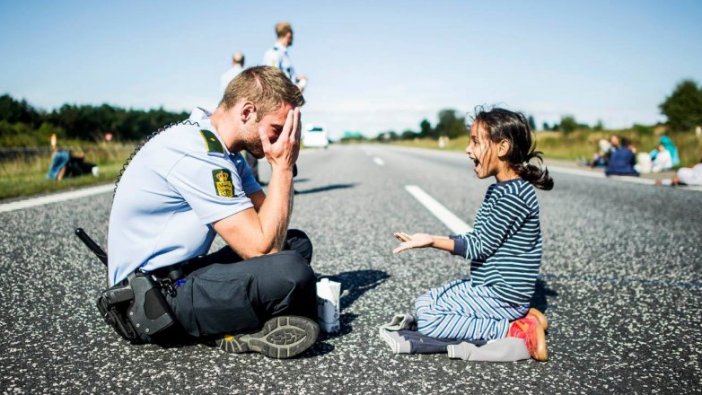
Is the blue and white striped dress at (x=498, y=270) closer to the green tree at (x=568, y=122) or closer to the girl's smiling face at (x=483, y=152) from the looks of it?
the girl's smiling face at (x=483, y=152)

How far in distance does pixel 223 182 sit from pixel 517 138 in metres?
1.42

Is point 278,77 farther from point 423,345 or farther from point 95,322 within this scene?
point 95,322

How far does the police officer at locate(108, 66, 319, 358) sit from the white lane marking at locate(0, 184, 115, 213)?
5.01 m

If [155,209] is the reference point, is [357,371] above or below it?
below

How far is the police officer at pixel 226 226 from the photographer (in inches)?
85.7

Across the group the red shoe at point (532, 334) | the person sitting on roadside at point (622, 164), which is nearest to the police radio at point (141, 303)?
the red shoe at point (532, 334)

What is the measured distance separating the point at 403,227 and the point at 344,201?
7.56 feet

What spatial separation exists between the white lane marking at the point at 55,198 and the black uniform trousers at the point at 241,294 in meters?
5.14

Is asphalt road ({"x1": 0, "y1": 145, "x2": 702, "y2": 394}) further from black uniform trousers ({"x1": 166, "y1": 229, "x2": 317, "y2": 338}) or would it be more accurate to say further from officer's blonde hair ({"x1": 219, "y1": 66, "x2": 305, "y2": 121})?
officer's blonde hair ({"x1": 219, "y1": 66, "x2": 305, "y2": 121})

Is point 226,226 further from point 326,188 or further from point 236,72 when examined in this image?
point 326,188

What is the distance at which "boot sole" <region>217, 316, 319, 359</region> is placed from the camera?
219cm

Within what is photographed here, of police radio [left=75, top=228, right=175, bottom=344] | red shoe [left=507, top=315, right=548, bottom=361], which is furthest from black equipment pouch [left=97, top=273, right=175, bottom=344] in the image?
red shoe [left=507, top=315, right=548, bottom=361]

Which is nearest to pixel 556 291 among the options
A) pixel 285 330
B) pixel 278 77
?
pixel 285 330

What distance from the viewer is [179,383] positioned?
2006 mm
